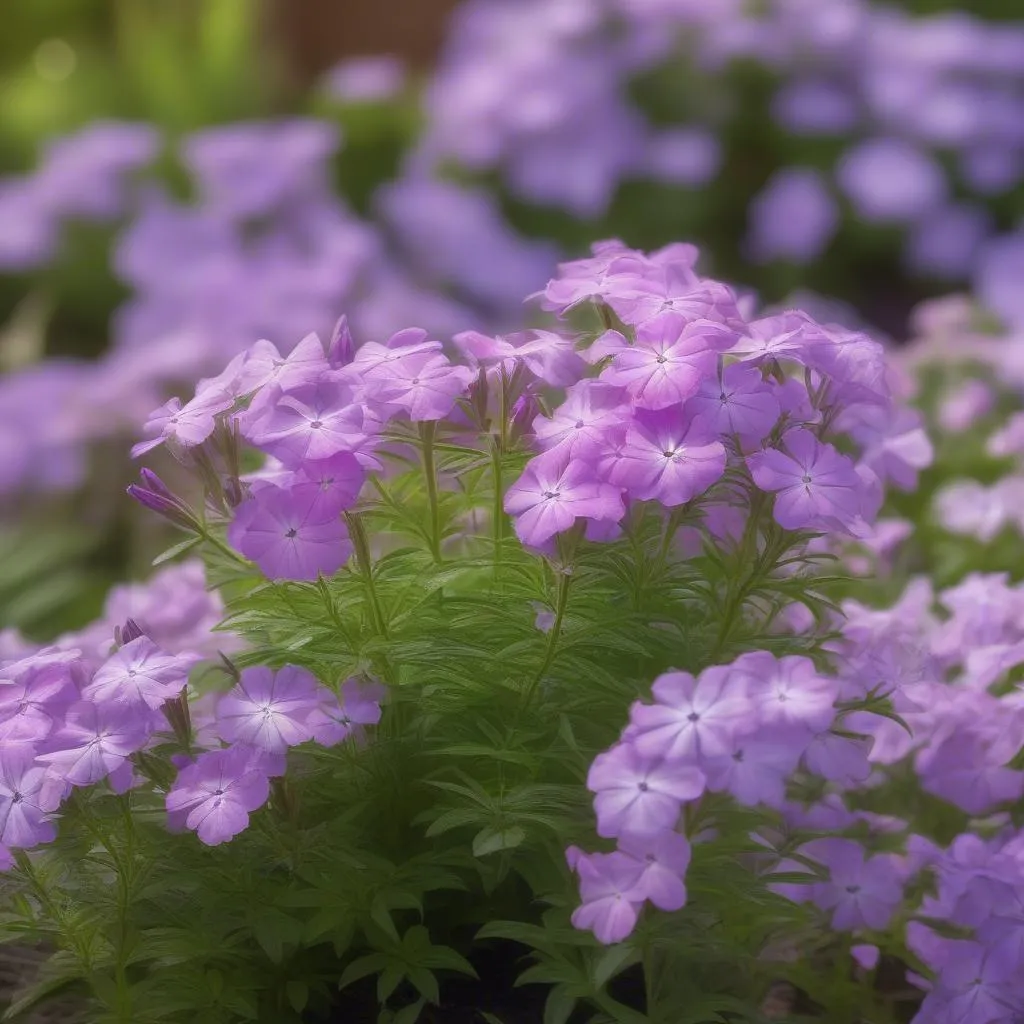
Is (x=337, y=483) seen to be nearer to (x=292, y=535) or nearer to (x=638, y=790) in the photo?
(x=292, y=535)

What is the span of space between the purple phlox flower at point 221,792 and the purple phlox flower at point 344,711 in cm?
5

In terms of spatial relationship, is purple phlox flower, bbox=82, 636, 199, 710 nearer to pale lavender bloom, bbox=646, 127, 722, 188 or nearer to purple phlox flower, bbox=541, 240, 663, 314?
purple phlox flower, bbox=541, 240, 663, 314

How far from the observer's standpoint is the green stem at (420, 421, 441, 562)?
1134 mm

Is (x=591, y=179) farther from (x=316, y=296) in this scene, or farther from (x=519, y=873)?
(x=519, y=873)

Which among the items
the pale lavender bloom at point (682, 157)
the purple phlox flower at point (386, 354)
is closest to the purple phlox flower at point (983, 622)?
the purple phlox flower at point (386, 354)

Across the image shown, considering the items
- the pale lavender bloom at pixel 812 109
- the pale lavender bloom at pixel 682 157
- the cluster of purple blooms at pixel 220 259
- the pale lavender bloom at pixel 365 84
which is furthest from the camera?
the pale lavender bloom at pixel 365 84

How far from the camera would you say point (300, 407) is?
1.08 meters

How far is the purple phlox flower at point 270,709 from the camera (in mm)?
1066

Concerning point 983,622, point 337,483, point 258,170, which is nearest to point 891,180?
point 258,170

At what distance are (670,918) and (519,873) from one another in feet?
0.51

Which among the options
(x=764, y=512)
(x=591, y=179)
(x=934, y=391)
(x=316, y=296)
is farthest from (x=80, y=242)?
(x=764, y=512)

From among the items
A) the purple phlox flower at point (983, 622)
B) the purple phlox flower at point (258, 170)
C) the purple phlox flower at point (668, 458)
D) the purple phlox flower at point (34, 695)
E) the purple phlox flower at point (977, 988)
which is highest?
the purple phlox flower at point (668, 458)

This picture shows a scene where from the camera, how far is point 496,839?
1057 millimetres

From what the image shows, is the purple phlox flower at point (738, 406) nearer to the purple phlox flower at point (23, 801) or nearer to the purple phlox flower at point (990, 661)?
the purple phlox flower at point (990, 661)
